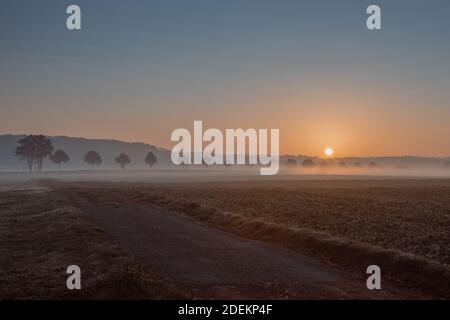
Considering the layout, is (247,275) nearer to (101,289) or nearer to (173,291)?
(173,291)

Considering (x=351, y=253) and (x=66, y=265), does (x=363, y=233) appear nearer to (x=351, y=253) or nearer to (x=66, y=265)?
(x=351, y=253)

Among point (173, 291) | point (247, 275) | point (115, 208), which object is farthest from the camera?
point (115, 208)

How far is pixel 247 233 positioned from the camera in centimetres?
3078

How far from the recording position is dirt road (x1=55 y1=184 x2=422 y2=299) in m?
16.1

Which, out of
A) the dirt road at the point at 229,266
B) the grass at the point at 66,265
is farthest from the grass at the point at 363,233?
the grass at the point at 66,265

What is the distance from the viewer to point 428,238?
1045 inches

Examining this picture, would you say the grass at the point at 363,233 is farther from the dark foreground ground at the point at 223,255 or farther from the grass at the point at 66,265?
the grass at the point at 66,265

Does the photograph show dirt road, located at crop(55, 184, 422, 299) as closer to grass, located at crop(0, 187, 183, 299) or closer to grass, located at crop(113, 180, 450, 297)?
grass, located at crop(0, 187, 183, 299)

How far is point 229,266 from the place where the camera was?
19.9 metres

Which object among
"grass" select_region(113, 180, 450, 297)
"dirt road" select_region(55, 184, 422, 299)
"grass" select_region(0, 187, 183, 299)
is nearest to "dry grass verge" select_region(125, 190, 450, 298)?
"grass" select_region(113, 180, 450, 297)
